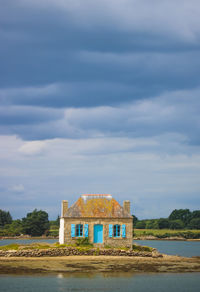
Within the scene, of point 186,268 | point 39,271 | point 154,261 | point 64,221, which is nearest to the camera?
point 39,271

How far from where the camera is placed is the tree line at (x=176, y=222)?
143 m

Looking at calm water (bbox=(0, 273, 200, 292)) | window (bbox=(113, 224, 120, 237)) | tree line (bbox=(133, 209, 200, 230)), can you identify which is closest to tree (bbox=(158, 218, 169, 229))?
tree line (bbox=(133, 209, 200, 230))

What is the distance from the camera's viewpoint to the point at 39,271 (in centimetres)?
3092

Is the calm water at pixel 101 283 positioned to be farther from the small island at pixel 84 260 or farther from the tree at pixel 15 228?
the tree at pixel 15 228

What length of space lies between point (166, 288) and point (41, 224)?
80805 millimetres

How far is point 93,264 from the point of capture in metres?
34.5

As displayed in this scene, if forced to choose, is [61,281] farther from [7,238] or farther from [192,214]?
[192,214]

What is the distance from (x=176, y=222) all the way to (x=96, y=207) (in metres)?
108

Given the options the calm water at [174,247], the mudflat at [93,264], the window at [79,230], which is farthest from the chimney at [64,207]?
the calm water at [174,247]

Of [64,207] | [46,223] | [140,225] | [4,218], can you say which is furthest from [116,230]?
[140,225]

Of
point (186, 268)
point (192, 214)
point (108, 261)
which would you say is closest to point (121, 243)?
point (108, 261)

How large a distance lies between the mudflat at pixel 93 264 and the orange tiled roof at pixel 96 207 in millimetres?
4816

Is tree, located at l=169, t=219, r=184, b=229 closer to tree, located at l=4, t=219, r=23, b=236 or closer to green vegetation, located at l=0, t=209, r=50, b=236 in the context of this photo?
green vegetation, located at l=0, t=209, r=50, b=236

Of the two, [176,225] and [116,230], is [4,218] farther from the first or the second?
[116,230]
